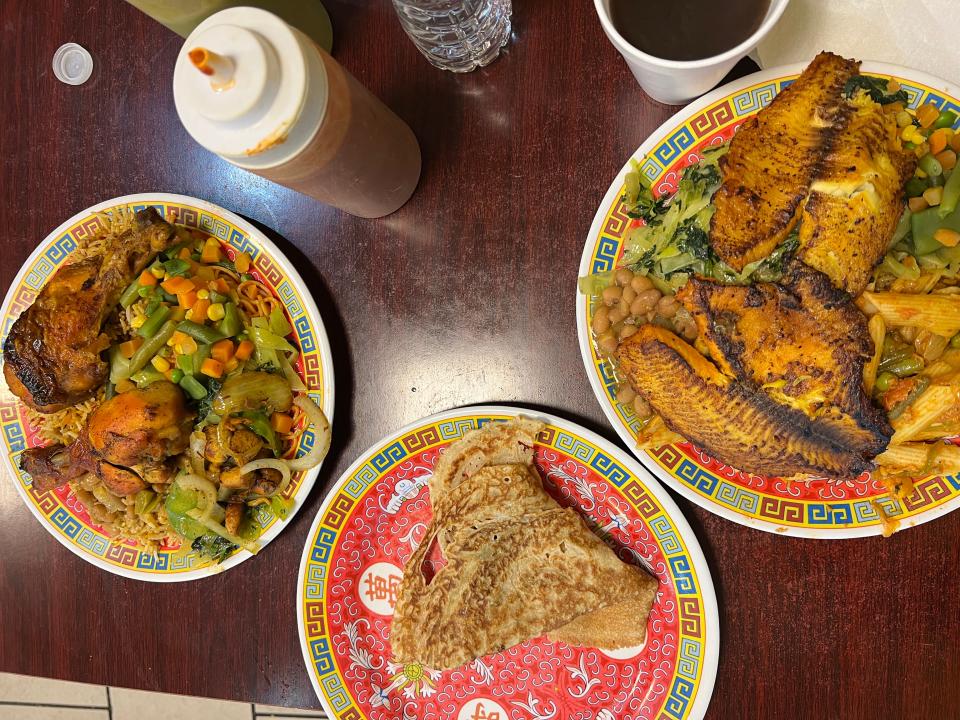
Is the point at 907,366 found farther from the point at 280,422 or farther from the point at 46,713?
the point at 46,713

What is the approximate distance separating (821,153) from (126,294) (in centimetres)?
155

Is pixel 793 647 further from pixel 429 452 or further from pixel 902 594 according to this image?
pixel 429 452

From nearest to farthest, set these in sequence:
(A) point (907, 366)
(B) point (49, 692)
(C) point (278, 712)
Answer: (A) point (907, 366) < (C) point (278, 712) < (B) point (49, 692)

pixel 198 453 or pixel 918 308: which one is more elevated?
pixel 918 308

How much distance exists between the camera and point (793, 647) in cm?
161

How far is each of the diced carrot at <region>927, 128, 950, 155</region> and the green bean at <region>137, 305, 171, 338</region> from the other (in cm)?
168

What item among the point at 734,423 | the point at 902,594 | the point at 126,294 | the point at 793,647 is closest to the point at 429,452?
the point at 734,423

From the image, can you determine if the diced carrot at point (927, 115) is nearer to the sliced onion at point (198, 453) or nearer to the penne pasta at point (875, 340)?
the penne pasta at point (875, 340)

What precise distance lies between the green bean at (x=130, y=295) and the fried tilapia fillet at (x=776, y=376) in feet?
3.89

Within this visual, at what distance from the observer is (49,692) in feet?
10.7

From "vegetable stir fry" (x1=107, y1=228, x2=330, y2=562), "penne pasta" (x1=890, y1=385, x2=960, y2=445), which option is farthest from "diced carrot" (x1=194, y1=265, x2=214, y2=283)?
"penne pasta" (x1=890, y1=385, x2=960, y2=445)

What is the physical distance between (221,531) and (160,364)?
43 cm

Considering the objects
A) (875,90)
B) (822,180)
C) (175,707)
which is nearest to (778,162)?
(822,180)

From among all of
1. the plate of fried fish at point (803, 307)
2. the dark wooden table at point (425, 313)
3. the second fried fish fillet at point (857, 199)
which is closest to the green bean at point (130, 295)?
the dark wooden table at point (425, 313)
